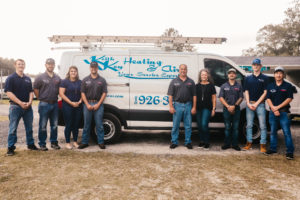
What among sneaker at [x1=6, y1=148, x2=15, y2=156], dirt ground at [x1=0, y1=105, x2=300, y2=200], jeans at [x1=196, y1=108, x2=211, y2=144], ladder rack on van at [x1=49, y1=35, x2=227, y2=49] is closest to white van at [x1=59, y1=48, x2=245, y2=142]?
ladder rack on van at [x1=49, y1=35, x2=227, y2=49]

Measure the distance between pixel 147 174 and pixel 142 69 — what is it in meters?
2.51

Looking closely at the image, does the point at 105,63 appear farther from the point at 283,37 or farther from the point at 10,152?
the point at 283,37

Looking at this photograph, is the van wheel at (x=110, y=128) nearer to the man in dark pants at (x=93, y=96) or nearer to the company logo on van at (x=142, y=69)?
the man in dark pants at (x=93, y=96)

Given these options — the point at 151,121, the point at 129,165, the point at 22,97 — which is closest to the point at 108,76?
the point at 151,121

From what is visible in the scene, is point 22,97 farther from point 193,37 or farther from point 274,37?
point 274,37

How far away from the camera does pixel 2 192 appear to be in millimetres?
2820

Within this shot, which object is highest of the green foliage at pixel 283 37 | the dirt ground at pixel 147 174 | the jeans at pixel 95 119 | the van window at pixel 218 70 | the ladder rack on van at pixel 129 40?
the green foliage at pixel 283 37

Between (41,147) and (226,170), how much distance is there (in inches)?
147

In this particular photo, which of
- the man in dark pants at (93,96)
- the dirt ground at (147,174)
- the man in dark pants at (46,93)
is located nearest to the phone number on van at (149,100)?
the man in dark pants at (93,96)

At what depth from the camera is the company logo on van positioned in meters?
5.06

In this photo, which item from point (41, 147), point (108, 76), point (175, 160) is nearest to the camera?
point (175, 160)

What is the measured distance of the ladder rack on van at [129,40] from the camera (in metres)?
5.21

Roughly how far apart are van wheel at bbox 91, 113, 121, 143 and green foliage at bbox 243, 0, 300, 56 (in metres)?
44.5

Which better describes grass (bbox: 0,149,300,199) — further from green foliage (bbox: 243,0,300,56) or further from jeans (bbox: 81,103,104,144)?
green foliage (bbox: 243,0,300,56)
